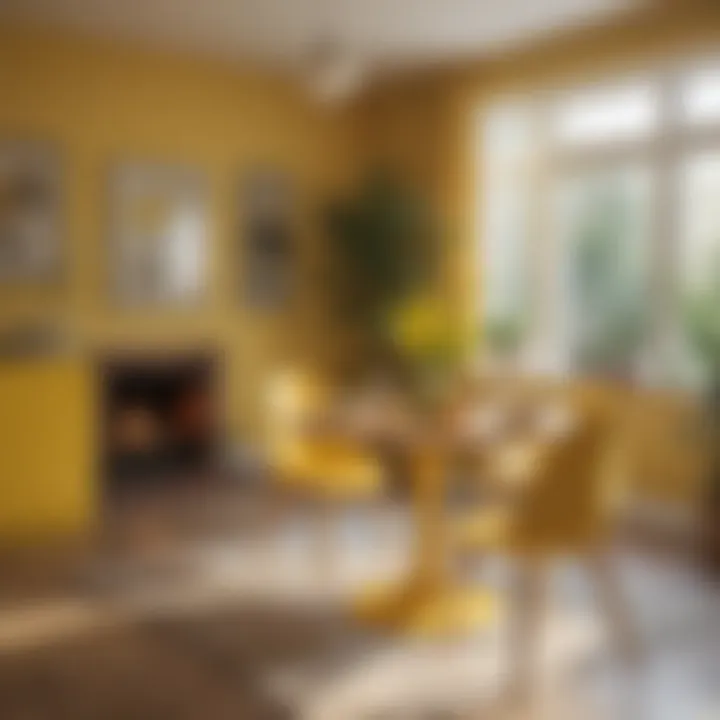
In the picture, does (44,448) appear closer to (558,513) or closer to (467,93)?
(558,513)

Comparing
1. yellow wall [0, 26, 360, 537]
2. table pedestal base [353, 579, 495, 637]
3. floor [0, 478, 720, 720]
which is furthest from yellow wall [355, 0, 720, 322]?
table pedestal base [353, 579, 495, 637]

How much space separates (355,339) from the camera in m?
7.35

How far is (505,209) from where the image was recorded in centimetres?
671

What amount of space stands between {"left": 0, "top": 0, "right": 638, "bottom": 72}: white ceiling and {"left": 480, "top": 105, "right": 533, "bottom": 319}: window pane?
56 centimetres

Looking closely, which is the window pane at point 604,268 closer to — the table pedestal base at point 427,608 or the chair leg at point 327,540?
the chair leg at point 327,540

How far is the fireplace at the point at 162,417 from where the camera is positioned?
6.57 metres

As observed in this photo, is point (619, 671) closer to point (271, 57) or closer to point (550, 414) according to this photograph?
point (550, 414)

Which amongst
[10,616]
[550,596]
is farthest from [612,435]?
[10,616]

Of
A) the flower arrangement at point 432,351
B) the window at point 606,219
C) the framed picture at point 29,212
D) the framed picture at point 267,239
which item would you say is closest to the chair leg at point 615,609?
the flower arrangement at point 432,351

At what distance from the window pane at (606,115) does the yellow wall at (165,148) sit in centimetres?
176

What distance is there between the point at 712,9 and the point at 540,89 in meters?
1.28

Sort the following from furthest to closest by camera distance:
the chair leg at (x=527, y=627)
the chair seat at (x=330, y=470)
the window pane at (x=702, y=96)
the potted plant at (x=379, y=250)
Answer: the potted plant at (x=379, y=250) < the window pane at (x=702, y=96) < the chair seat at (x=330, y=470) < the chair leg at (x=527, y=627)

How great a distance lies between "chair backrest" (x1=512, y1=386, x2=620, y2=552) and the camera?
138 inches

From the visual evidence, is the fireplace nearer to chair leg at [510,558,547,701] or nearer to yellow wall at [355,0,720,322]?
yellow wall at [355,0,720,322]
